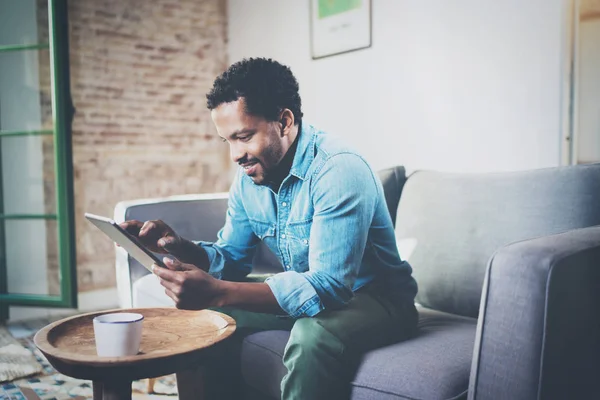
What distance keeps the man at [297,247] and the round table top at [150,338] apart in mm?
79

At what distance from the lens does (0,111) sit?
11.0 ft

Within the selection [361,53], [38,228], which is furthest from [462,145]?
[38,228]

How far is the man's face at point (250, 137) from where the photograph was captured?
4.44ft

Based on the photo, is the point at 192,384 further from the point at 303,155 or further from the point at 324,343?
the point at 303,155

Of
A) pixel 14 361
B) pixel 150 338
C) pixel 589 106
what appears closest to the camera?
pixel 150 338

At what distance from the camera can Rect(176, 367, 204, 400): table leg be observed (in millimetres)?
1343

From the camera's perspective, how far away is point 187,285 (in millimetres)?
1095

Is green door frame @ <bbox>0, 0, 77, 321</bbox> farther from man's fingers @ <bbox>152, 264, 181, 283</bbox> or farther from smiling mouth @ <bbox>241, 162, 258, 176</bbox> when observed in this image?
man's fingers @ <bbox>152, 264, 181, 283</bbox>

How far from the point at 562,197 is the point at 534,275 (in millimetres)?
601

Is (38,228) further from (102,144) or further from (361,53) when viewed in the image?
(361,53)

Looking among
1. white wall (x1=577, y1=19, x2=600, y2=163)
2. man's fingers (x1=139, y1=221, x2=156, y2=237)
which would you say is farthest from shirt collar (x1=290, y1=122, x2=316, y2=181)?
white wall (x1=577, y1=19, x2=600, y2=163)

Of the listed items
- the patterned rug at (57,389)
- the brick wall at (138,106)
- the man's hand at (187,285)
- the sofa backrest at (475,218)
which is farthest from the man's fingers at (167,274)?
the brick wall at (138,106)

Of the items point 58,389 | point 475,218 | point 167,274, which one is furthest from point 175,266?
point 58,389

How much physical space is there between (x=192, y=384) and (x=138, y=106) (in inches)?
109
